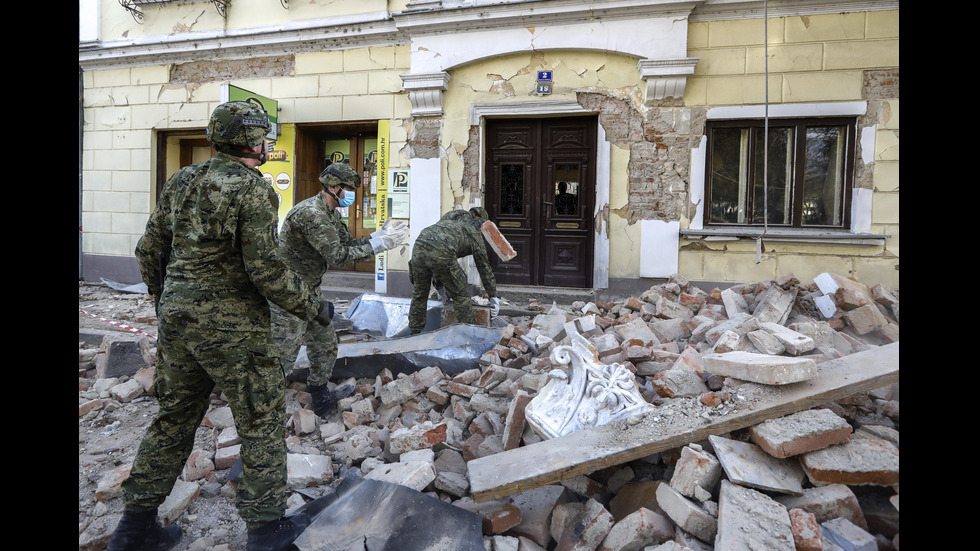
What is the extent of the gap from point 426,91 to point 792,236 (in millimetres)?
5094

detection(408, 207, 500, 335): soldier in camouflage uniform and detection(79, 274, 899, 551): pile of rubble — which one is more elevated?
detection(408, 207, 500, 335): soldier in camouflage uniform

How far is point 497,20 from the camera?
6.84 m

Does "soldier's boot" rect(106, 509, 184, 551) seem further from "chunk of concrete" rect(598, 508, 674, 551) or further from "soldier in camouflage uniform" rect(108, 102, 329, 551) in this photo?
"chunk of concrete" rect(598, 508, 674, 551)

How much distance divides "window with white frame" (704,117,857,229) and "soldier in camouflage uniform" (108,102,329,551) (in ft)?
19.1

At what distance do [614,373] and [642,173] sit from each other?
447 centimetres

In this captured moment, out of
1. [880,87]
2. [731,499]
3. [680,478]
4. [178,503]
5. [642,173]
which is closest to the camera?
[731,499]

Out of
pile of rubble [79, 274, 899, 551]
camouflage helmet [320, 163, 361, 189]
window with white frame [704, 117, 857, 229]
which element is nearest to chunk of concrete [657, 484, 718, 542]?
pile of rubble [79, 274, 899, 551]

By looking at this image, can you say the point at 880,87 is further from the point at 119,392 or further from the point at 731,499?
the point at 119,392

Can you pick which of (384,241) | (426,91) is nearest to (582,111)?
(426,91)

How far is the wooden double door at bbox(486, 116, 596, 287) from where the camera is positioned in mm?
7121

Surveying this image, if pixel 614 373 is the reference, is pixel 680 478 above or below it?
below

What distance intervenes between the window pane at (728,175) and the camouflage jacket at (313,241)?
190 inches
